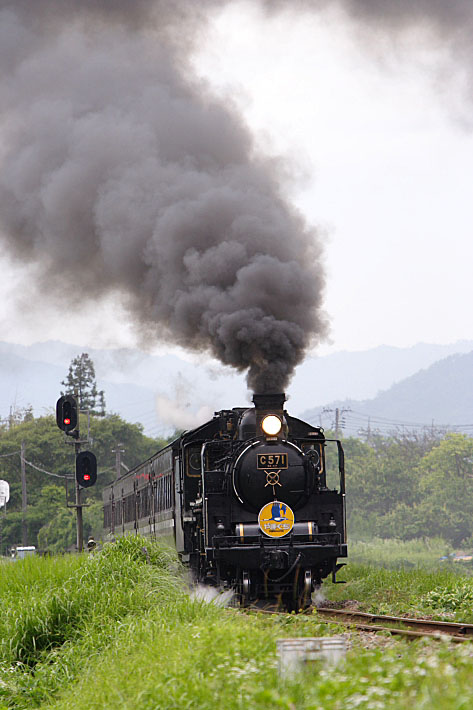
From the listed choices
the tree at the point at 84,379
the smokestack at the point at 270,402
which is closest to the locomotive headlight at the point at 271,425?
the smokestack at the point at 270,402

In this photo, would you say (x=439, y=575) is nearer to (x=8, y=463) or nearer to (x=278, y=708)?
(x=278, y=708)

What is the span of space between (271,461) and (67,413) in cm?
447

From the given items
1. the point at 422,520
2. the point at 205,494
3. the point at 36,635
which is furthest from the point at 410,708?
the point at 422,520

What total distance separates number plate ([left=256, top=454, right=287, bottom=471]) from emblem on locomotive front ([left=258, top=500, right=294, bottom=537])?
47 cm

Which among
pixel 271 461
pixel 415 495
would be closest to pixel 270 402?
pixel 271 461

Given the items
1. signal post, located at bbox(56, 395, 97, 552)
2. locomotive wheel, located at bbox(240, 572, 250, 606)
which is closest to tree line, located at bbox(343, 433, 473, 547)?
signal post, located at bbox(56, 395, 97, 552)

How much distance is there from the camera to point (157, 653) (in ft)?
21.8

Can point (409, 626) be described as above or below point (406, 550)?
above

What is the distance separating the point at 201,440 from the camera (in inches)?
526

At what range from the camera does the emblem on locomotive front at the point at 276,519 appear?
11.6 m

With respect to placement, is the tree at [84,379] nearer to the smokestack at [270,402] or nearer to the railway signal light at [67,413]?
the railway signal light at [67,413]

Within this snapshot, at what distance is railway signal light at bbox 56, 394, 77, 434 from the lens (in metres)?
14.6

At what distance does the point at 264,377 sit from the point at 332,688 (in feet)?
31.0

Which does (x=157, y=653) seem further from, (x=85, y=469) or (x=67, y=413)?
(x=67, y=413)
